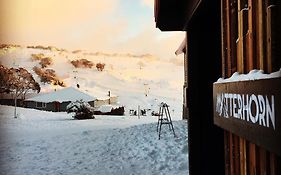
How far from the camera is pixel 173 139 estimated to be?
6.52 m

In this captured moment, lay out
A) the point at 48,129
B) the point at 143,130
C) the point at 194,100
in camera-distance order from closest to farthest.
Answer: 1. the point at 194,100
2. the point at 143,130
3. the point at 48,129

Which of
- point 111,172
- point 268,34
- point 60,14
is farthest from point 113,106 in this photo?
point 268,34

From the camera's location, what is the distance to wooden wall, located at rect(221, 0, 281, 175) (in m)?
0.66

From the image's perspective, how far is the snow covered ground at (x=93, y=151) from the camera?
511 centimetres

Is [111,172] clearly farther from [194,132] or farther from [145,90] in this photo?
[145,90]

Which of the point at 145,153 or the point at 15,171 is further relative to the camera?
the point at 145,153

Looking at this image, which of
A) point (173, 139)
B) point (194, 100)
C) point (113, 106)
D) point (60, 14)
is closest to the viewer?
point (194, 100)

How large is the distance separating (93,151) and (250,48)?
18.7 ft

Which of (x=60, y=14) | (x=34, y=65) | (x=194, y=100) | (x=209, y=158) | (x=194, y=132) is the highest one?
(x=60, y=14)

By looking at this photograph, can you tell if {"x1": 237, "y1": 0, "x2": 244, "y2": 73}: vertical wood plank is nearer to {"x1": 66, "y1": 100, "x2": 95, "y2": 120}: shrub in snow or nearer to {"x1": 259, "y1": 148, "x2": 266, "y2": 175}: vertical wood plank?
{"x1": 259, "y1": 148, "x2": 266, "y2": 175}: vertical wood plank

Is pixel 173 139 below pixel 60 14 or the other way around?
below

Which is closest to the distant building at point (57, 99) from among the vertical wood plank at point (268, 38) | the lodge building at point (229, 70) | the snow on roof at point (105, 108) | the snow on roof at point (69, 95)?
the snow on roof at point (69, 95)

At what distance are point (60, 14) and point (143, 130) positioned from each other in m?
3.05

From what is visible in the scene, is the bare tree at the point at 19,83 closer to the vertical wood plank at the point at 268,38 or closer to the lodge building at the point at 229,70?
the lodge building at the point at 229,70
